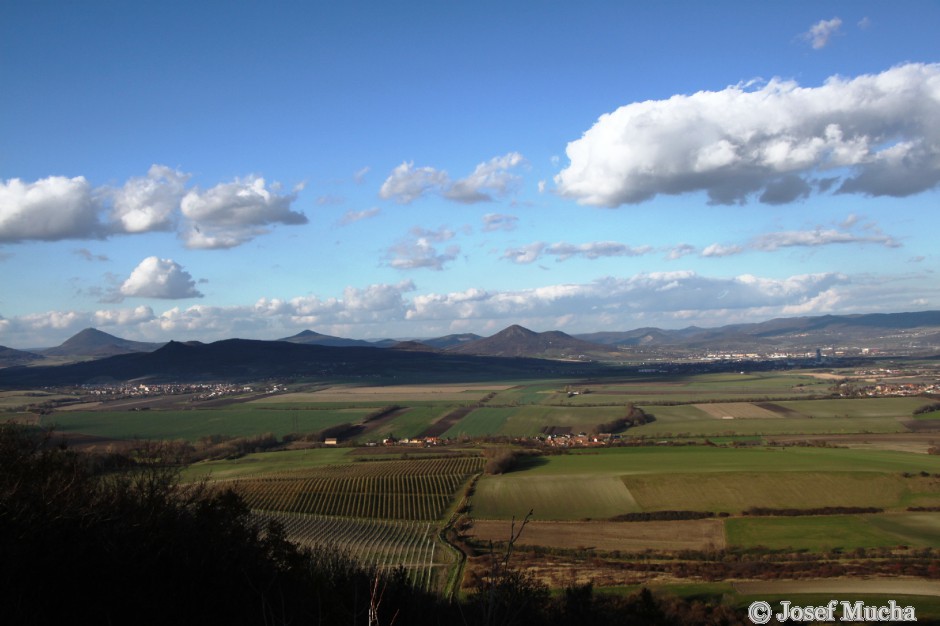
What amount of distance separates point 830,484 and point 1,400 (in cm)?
10964

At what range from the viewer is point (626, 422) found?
3189 inches

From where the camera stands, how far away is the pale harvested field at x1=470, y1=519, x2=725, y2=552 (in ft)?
108

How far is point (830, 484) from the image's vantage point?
43.2 meters

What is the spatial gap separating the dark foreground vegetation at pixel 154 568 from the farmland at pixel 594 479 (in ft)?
33.7

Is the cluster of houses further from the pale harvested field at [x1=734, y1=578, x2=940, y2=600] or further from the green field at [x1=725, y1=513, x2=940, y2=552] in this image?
the pale harvested field at [x1=734, y1=578, x2=940, y2=600]

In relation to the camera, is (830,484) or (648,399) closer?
(830,484)

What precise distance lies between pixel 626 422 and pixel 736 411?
16.4 metres

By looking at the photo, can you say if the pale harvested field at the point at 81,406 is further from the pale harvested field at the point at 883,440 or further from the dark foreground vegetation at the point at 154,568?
the pale harvested field at the point at 883,440

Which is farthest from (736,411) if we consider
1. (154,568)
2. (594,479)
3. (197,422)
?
(154,568)

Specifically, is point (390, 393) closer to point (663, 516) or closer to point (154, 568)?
point (663, 516)

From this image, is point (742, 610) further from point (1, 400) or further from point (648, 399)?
point (1, 400)

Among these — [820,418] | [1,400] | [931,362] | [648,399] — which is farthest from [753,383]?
[1,400]

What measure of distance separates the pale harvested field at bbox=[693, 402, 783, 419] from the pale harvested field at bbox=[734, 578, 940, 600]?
58.8 meters

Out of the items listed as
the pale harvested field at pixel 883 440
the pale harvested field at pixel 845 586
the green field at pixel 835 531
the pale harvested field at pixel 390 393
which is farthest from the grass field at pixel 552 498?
the pale harvested field at pixel 390 393
